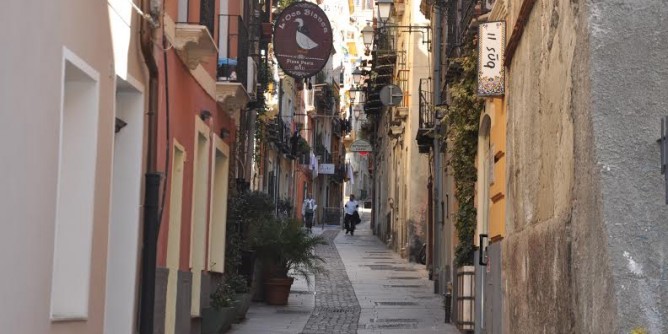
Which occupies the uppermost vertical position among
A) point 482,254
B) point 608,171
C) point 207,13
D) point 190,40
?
point 207,13

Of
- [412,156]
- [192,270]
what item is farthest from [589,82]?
[412,156]

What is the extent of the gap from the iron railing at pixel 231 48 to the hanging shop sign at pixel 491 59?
4668mm

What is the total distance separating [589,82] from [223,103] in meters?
9.84

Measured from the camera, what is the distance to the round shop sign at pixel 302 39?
55.3 feet

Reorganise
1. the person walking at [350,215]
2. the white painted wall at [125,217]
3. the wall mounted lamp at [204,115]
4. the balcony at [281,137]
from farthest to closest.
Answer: the person walking at [350,215]
the balcony at [281,137]
the wall mounted lamp at [204,115]
the white painted wall at [125,217]

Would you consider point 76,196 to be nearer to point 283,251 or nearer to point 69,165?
point 69,165

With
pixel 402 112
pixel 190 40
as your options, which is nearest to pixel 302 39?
pixel 190 40

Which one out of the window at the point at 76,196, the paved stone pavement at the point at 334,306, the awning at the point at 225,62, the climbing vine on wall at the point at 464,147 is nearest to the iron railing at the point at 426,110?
the paved stone pavement at the point at 334,306

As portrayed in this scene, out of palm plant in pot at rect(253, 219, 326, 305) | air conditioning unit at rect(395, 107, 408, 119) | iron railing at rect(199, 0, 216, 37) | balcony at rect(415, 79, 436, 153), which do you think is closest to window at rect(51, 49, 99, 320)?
iron railing at rect(199, 0, 216, 37)

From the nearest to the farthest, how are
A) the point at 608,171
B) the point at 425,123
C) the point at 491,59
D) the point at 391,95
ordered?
the point at 608,171 → the point at 491,59 → the point at 425,123 → the point at 391,95

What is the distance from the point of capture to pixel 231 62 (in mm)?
15656

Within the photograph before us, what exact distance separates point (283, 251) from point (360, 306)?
178cm

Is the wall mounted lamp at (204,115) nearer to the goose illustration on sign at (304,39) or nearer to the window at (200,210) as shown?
the window at (200,210)

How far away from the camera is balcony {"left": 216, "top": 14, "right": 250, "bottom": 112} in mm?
15320
